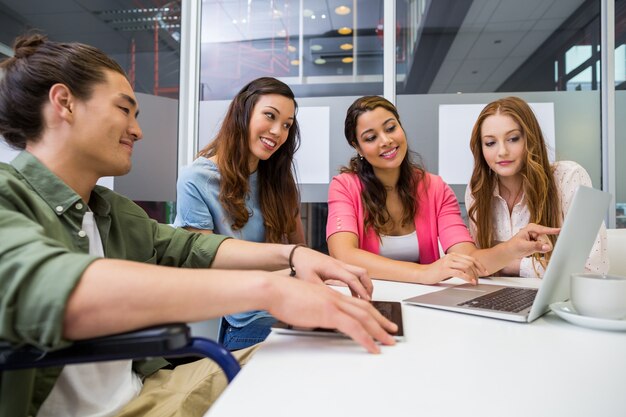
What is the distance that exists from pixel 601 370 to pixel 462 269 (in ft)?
2.03

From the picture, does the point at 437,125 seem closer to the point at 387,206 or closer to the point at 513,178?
the point at 513,178

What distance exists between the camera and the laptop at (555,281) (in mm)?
774

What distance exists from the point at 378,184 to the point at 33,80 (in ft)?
4.56

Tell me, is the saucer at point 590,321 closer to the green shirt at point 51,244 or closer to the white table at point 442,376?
the white table at point 442,376

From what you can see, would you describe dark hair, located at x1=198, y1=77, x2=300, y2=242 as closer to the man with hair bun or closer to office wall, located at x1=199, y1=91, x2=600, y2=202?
the man with hair bun

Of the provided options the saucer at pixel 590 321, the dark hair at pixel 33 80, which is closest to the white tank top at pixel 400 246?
the saucer at pixel 590 321

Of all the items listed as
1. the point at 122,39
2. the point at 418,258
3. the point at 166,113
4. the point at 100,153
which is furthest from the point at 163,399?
the point at 122,39

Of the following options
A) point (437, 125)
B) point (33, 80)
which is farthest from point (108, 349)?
point (437, 125)

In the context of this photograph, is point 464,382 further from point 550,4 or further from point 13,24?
point 13,24

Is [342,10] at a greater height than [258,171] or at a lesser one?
greater

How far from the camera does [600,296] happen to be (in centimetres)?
79

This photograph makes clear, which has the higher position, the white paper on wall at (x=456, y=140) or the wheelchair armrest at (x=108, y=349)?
the white paper on wall at (x=456, y=140)

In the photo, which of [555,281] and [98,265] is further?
[555,281]

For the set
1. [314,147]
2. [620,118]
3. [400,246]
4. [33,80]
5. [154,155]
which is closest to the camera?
[33,80]
